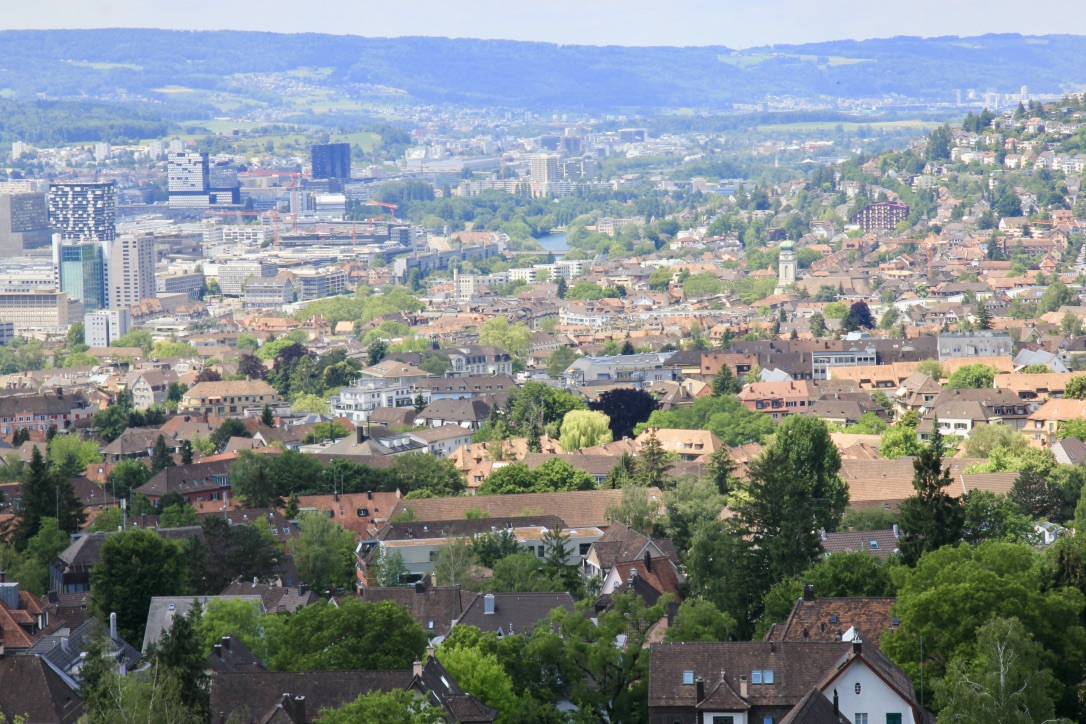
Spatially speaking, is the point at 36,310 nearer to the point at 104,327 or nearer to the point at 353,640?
the point at 104,327

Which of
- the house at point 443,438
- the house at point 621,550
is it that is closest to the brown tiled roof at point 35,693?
the house at point 621,550

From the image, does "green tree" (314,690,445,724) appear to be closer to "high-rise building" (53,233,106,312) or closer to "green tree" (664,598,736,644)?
"green tree" (664,598,736,644)

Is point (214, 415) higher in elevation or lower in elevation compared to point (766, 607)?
lower

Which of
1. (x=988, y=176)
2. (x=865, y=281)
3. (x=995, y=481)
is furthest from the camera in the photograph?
(x=988, y=176)

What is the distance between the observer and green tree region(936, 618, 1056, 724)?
22594 mm

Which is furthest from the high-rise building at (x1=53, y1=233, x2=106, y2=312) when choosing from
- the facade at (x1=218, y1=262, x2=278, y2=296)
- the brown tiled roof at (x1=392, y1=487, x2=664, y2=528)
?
the brown tiled roof at (x1=392, y1=487, x2=664, y2=528)

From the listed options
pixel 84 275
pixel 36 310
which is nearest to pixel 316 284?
pixel 84 275

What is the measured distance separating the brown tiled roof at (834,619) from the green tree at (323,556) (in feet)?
51.4

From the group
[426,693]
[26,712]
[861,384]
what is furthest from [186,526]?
[861,384]

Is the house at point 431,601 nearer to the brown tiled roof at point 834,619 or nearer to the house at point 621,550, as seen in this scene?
the house at point 621,550

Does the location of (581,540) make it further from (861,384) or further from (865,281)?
(865,281)

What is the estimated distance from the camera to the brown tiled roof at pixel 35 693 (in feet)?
92.2

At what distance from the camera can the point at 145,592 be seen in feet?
123

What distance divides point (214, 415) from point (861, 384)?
94.1 ft
